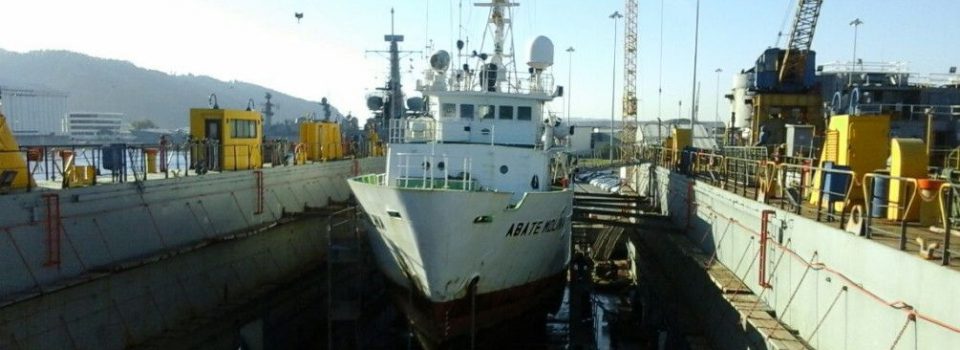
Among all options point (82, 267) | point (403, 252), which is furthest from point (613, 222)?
point (82, 267)

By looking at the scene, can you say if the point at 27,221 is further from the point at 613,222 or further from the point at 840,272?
the point at 613,222

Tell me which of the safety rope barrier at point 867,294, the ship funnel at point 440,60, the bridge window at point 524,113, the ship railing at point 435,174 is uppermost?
the ship funnel at point 440,60

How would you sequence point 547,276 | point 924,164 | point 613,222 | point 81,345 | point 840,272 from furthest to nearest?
point 613,222 → point 547,276 → point 81,345 → point 924,164 → point 840,272

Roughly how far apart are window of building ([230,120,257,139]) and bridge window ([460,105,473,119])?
7301 millimetres

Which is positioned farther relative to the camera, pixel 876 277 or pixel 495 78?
pixel 495 78

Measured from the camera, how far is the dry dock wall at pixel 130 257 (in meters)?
12.1

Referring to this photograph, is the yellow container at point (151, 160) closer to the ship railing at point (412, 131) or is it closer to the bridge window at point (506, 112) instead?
the ship railing at point (412, 131)

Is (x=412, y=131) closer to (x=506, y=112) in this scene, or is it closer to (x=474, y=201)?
(x=506, y=112)

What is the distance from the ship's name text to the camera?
1569 centimetres

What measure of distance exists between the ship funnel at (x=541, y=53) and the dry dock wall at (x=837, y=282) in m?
8.08

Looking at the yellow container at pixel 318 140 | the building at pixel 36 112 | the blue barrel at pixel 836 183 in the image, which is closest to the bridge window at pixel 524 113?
the blue barrel at pixel 836 183

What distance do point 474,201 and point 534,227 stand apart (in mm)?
2868

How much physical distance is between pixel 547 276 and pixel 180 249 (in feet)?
32.0

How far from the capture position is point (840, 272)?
→ 9.80 metres
